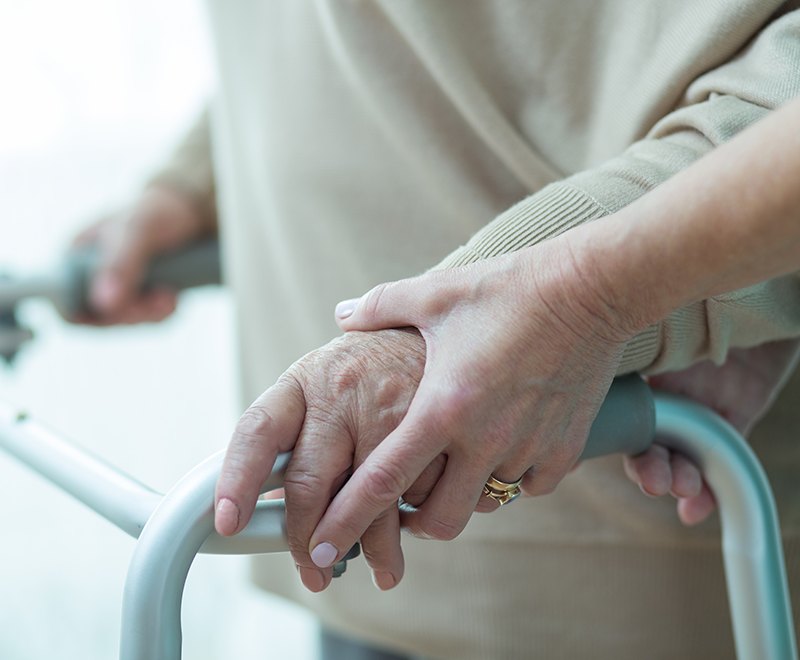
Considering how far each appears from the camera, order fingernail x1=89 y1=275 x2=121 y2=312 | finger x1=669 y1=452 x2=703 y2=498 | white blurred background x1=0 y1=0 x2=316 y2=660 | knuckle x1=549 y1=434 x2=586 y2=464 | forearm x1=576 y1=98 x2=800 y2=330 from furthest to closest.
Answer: white blurred background x1=0 y1=0 x2=316 y2=660, fingernail x1=89 y1=275 x2=121 y2=312, finger x1=669 y1=452 x2=703 y2=498, knuckle x1=549 y1=434 x2=586 y2=464, forearm x1=576 y1=98 x2=800 y2=330

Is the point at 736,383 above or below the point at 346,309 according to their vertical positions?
below

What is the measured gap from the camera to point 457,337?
35 centimetres

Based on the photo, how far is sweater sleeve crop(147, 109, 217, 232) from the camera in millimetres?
1079

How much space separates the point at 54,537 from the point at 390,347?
150 cm

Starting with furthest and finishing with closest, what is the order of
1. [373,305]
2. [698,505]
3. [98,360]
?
[98,360] < [698,505] < [373,305]

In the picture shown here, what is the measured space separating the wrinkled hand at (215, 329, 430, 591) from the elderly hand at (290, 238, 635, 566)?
0.04 ft

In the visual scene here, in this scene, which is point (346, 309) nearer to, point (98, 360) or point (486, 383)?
point (486, 383)

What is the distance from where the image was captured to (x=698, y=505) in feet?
1.72

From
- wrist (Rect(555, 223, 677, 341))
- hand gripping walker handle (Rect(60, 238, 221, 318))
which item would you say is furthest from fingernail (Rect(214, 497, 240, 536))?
hand gripping walker handle (Rect(60, 238, 221, 318))

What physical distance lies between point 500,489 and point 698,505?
9.4 inches

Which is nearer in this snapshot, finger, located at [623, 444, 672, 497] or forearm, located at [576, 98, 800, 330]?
forearm, located at [576, 98, 800, 330]

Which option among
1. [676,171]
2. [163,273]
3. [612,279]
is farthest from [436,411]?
[163,273]

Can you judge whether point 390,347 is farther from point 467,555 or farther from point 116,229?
point 116,229

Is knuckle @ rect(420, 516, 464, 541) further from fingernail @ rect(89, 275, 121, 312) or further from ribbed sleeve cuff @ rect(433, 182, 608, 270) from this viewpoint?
fingernail @ rect(89, 275, 121, 312)
